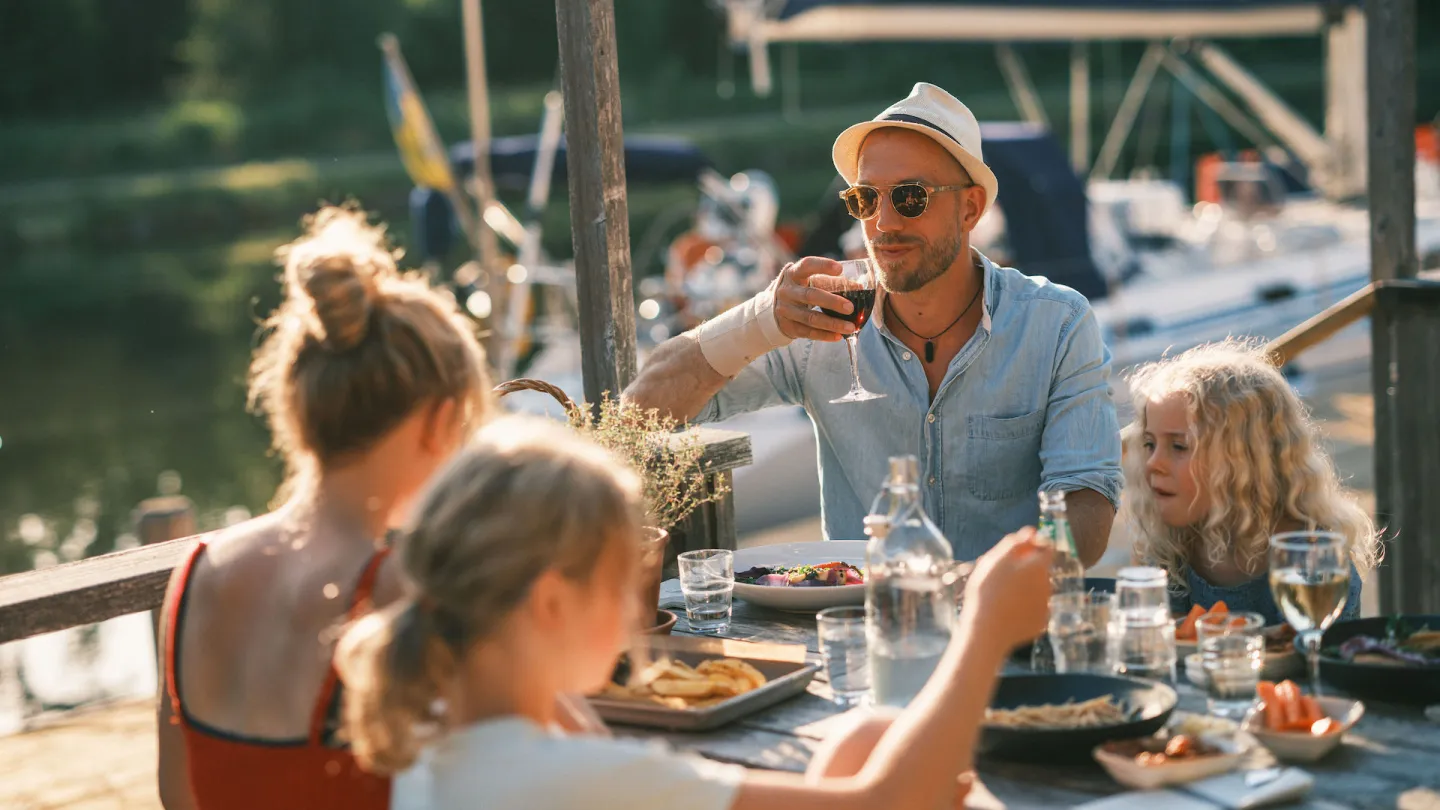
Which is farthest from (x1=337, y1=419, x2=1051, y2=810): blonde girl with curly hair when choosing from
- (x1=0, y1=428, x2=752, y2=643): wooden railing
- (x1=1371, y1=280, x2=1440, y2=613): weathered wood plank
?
(x1=1371, y1=280, x2=1440, y2=613): weathered wood plank

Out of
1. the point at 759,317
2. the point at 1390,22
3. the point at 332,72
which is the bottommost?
the point at 759,317

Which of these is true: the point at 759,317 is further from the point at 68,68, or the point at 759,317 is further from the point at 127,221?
the point at 68,68

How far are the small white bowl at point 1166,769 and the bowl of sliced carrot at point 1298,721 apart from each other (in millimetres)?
55

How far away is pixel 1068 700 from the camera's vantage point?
1850 millimetres

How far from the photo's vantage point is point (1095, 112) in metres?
31.8

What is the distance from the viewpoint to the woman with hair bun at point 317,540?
5.53ft

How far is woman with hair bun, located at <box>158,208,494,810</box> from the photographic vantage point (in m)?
1.68

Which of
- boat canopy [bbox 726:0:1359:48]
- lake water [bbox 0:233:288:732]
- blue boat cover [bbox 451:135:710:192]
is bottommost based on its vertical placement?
lake water [bbox 0:233:288:732]

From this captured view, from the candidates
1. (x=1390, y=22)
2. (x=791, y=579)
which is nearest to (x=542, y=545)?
(x=791, y=579)

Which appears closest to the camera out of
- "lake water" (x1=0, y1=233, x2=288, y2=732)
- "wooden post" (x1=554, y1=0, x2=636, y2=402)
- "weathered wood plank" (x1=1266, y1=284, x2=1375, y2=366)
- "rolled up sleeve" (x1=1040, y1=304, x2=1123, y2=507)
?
"rolled up sleeve" (x1=1040, y1=304, x2=1123, y2=507)

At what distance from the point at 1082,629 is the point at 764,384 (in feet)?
4.35

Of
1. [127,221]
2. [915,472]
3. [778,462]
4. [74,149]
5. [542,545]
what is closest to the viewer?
[542,545]

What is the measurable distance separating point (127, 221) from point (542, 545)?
84.9ft

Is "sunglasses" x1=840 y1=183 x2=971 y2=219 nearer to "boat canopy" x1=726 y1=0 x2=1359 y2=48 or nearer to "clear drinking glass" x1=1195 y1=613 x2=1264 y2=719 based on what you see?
"clear drinking glass" x1=1195 y1=613 x2=1264 y2=719
